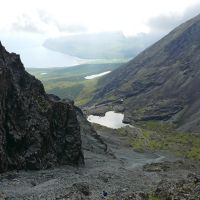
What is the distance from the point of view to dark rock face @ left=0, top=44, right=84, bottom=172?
275ft

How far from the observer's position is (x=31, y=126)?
89688 mm

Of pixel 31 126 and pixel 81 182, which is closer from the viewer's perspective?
pixel 81 182

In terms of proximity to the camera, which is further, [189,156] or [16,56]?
[189,156]

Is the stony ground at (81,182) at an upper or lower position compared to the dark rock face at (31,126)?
lower

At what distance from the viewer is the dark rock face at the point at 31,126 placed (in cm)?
8394

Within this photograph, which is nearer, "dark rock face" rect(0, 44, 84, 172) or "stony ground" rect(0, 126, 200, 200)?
"stony ground" rect(0, 126, 200, 200)

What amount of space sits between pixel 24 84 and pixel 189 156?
9240 centimetres

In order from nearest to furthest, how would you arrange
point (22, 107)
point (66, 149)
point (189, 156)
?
point (22, 107) < point (66, 149) < point (189, 156)

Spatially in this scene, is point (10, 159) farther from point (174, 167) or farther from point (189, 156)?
point (189, 156)

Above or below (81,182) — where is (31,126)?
above

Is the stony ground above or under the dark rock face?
under

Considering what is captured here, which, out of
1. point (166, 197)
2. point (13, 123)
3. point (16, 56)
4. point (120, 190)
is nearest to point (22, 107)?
point (13, 123)

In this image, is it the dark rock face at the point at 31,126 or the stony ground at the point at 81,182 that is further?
the dark rock face at the point at 31,126

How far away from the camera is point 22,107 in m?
89.8
